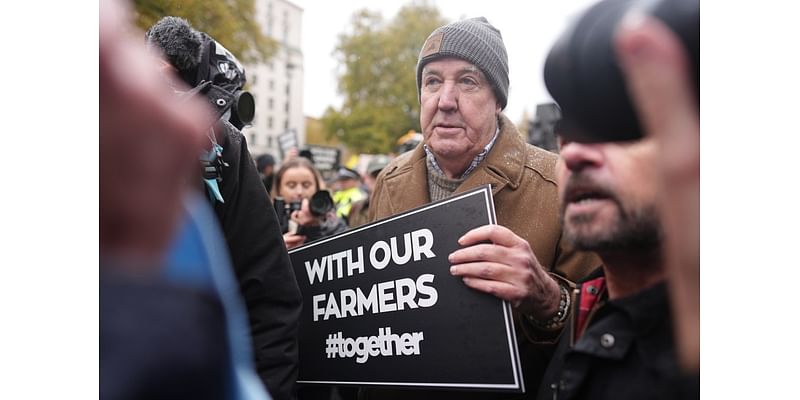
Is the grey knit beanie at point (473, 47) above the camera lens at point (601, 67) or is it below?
above

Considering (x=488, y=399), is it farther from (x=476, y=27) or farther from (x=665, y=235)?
(x=476, y=27)

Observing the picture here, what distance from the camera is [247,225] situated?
1.57 meters

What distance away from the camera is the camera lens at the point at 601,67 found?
906 mm

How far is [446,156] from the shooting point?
200cm

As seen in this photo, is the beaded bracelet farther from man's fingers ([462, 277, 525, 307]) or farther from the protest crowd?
man's fingers ([462, 277, 525, 307])

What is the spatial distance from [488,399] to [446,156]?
735 mm

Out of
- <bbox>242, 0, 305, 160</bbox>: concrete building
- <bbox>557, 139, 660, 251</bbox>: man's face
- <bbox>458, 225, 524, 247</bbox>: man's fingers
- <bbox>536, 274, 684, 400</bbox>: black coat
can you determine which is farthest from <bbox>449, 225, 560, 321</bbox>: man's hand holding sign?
<bbox>242, 0, 305, 160</bbox>: concrete building

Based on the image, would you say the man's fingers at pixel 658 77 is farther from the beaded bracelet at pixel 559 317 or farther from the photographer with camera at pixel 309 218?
the photographer with camera at pixel 309 218

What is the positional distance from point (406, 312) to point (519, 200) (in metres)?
0.49

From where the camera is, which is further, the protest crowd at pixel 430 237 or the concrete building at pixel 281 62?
the concrete building at pixel 281 62

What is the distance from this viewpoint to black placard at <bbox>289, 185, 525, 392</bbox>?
4.96ft

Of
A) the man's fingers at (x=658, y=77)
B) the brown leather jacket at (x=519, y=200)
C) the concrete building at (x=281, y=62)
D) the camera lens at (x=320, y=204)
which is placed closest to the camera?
the man's fingers at (x=658, y=77)

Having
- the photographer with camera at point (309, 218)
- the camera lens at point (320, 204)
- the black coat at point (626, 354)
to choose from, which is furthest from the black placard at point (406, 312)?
the camera lens at point (320, 204)
